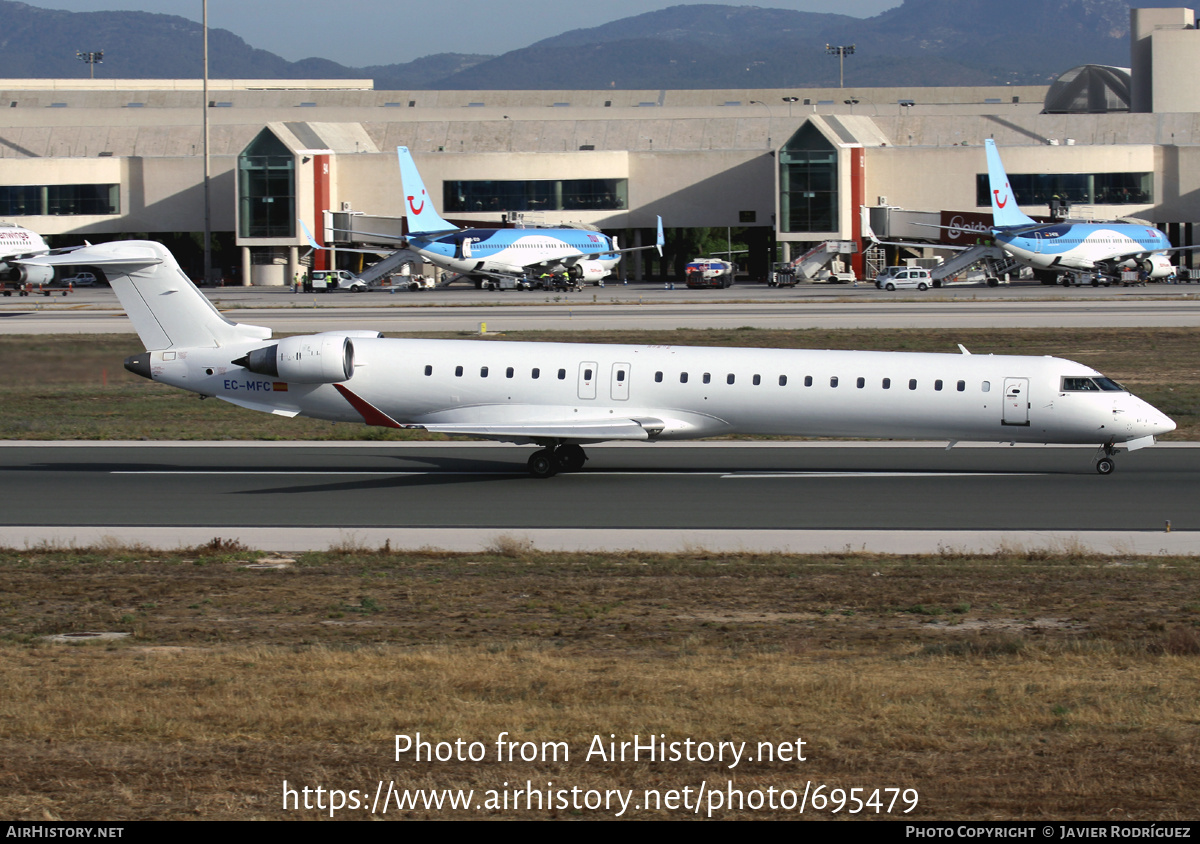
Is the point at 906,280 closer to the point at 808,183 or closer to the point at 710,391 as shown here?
the point at 808,183

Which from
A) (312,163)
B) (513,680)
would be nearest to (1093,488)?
(513,680)

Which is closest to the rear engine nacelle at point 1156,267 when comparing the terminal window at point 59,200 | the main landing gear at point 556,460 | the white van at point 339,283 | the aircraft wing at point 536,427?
the white van at point 339,283

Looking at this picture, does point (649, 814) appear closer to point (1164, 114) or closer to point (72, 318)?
point (72, 318)

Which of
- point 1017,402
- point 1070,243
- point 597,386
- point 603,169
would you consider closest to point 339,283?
point 603,169

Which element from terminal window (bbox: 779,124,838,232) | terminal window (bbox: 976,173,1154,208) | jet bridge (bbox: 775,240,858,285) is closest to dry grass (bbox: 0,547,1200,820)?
jet bridge (bbox: 775,240,858,285)

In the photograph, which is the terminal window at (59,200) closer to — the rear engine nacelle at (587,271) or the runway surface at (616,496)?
the rear engine nacelle at (587,271)

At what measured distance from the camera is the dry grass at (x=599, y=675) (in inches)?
395

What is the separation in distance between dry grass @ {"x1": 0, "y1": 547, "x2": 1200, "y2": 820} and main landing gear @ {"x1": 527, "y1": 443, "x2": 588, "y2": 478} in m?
7.96

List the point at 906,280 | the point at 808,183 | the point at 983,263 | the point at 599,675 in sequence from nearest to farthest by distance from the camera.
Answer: the point at 599,675, the point at 906,280, the point at 983,263, the point at 808,183

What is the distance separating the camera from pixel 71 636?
15992mm

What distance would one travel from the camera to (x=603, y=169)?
115438mm

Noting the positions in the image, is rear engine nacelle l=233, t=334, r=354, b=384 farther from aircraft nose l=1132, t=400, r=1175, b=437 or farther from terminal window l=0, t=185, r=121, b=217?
terminal window l=0, t=185, r=121, b=217

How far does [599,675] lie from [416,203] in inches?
3468

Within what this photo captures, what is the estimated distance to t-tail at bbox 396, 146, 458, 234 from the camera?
98.3m
